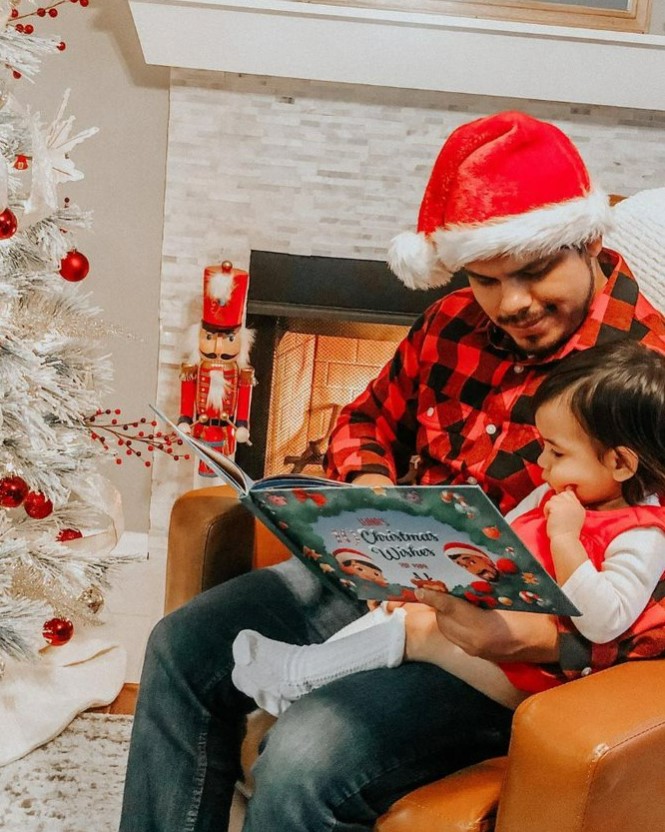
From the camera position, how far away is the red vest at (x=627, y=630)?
3.56ft

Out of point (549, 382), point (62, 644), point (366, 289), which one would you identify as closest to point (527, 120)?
point (549, 382)

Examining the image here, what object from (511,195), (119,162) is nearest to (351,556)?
(511,195)

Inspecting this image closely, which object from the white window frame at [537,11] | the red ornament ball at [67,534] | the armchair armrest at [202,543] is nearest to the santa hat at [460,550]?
the armchair armrest at [202,543]

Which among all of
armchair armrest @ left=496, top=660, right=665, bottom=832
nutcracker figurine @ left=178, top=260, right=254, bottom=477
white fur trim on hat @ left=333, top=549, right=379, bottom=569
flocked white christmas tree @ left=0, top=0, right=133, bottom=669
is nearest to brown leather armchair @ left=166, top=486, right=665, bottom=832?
armchair armrest @ left=496, top=660, right=665, bottom=832

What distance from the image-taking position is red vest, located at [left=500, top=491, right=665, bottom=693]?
3.56 ft

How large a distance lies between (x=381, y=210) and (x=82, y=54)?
0.77 metres

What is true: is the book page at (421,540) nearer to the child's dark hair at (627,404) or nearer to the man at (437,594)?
the man at (437,594)

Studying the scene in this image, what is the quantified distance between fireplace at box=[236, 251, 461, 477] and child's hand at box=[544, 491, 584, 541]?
4.23 ft

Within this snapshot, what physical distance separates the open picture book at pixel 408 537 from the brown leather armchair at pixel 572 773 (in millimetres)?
98

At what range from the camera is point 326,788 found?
102 centimetres

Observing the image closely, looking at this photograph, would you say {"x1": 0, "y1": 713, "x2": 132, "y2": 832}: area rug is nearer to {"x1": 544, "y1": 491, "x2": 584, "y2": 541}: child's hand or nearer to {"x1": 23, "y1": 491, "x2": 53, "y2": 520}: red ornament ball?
{"x1": 23, "y1": 491, "x2": 53, "y2": 520}: red ornament ball

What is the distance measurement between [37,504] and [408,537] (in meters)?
1.05

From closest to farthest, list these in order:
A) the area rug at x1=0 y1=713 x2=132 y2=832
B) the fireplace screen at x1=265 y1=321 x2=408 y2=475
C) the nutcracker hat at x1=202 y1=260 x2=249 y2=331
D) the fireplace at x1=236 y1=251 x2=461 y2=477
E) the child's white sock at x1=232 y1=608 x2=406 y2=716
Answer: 1. the child's white sock at x1=232 y1=608 x2=406 y2=716
2. the area rug at x1=0 y1=713 x2=132 y2=832
3. the nutcracker hat at x1=202 y1=260 x2=249 y2=331
4. the fireplace at x1=236 y1=251 x2=461 y2=477
5. the fireplace screen at x1=265 y1=321 x2=408 y2=475

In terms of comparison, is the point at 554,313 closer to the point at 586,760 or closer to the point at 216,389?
the point at 586,760
